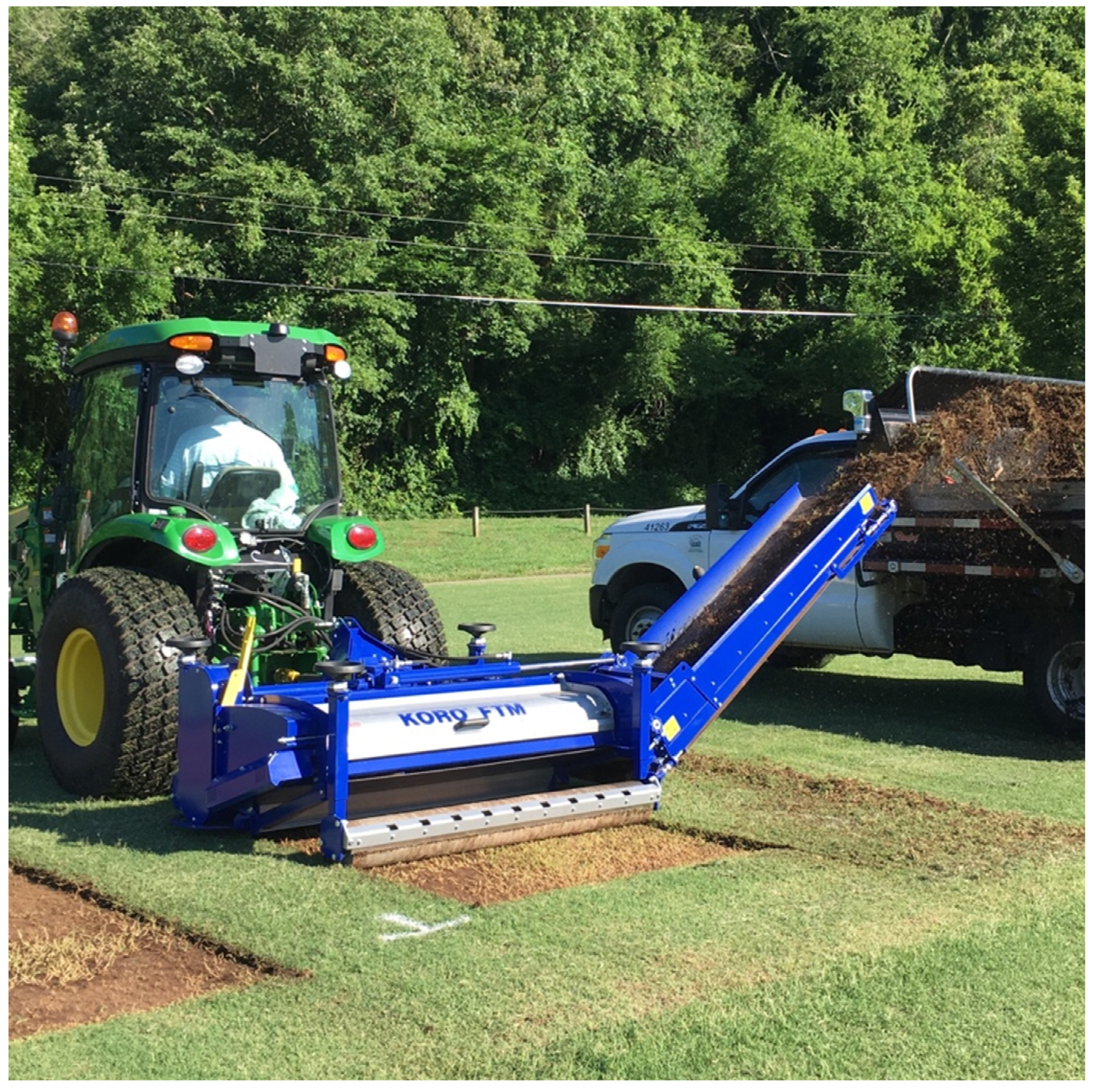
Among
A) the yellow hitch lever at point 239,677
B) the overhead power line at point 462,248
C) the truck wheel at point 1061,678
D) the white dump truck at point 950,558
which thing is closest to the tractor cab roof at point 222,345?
the yellow hitch lever at point 239,677

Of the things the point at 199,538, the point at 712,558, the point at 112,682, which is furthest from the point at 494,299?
the point at 112,682

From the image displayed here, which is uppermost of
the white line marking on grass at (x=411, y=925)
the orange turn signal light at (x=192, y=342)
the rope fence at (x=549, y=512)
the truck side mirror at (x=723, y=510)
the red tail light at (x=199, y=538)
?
the orange turn signal light at (x=192, y=342)

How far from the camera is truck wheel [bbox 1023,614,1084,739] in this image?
877 centimetres

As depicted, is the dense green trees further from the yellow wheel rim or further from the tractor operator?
the yellow wheel rim

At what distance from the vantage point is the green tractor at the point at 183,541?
7.03 meters

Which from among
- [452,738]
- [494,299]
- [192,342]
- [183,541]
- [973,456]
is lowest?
[452,738]

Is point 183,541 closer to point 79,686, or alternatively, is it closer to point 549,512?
point 79,686

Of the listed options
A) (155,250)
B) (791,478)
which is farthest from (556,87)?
(791,478)

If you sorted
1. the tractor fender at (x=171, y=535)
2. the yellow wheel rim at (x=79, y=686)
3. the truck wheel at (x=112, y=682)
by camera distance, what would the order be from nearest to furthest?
the truck wheel at (x=112, y=682)
the tractor fender at (x=171, y=535)
the yellow wheel rim at (x=79, y=686)

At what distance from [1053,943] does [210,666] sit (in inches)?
150

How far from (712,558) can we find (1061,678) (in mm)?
2978

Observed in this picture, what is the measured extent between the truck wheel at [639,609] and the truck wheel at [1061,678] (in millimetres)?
3092

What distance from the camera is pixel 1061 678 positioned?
8906mm

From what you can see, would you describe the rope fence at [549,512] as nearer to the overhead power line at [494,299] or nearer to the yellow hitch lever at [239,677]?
the overhead power line at [494,299]
